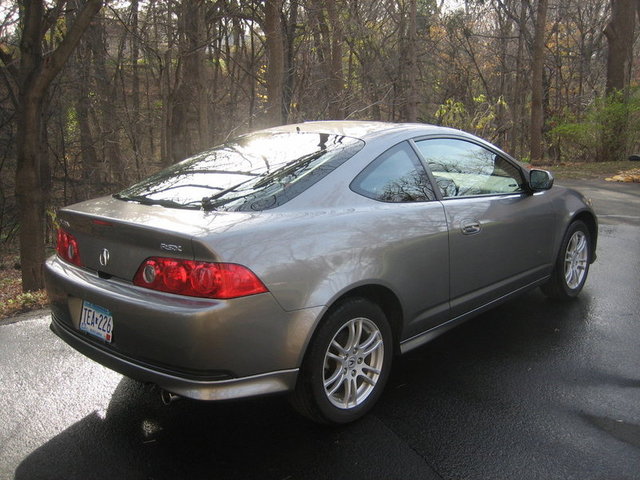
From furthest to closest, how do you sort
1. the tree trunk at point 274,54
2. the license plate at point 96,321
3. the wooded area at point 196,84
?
the tree trunk at point 274,54 < the wooded area at point 196,84 < the license plate at point 96,321

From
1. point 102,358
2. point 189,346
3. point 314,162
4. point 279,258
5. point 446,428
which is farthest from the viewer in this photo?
point 314,162

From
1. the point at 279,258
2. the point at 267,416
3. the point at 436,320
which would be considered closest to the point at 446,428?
the point at 436,320

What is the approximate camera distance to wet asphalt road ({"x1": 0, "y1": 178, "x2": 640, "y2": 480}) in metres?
2.60

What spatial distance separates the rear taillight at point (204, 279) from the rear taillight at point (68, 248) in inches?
29.2

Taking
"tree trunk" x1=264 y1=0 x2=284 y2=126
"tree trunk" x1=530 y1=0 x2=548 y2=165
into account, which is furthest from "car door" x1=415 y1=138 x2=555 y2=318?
"tree trunk" x1=530 y1=0 x2=548 y2=165

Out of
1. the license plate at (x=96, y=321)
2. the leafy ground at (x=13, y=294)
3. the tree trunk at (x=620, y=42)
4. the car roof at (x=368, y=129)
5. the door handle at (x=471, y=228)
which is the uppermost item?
the tree trunk at (x=620, y=42)

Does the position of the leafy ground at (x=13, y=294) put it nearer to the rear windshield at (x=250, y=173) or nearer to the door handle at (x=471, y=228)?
the rear windshield at (x=250, y=173)

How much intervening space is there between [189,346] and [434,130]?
227 centimetres

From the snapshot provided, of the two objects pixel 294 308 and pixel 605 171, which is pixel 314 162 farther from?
pixel 605 171

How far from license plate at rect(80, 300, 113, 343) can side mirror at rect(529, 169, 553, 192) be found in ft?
10.4

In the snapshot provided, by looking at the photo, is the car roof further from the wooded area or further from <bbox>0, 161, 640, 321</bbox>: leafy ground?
the wooded area

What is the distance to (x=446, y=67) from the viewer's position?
2514 cm

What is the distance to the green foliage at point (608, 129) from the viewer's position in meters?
16.3

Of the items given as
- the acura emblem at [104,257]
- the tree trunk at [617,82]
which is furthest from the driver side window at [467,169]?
the tree trunk at [617,82]
